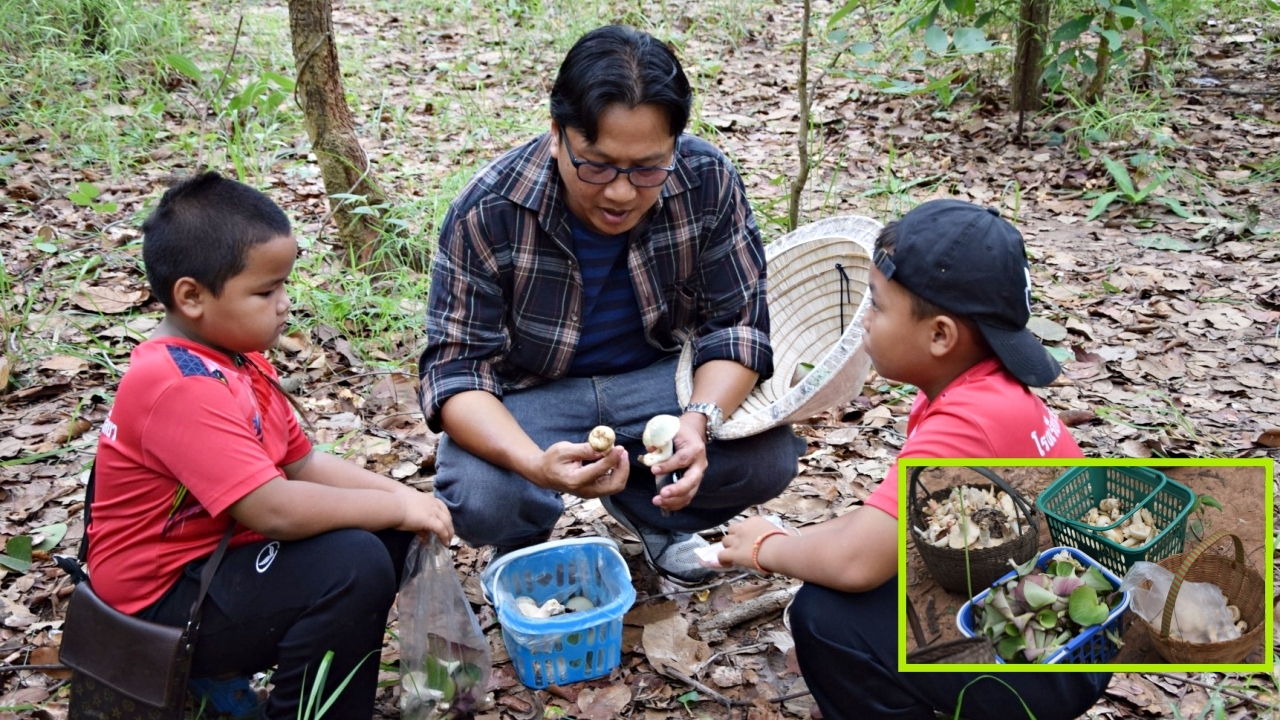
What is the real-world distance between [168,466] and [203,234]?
0.44 meters

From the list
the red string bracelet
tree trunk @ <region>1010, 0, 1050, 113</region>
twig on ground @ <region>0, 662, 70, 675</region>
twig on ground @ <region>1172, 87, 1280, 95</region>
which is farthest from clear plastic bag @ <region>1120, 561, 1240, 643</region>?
twig on ground @ <region>1172, 87, 1280, 95</region>

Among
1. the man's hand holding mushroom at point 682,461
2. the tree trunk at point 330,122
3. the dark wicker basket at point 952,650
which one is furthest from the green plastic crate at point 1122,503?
the tree trunk at point 330,122

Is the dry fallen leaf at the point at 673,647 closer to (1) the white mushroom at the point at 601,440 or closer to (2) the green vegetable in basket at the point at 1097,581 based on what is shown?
(1) the white mushroom at the point at 601,440

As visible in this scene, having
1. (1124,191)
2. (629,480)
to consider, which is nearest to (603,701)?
(629,480)

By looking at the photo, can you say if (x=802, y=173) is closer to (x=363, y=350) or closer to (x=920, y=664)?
(x=363, y=350)

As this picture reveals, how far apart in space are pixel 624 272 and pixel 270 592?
1133mm

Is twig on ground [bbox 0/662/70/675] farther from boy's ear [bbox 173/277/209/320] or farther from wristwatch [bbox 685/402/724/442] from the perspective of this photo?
wristwatch [bbox 685/402/724/442]

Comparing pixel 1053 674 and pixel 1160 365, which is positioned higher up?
pixel 1053 674

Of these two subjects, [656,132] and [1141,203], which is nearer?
[656,132]

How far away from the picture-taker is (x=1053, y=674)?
181 cm

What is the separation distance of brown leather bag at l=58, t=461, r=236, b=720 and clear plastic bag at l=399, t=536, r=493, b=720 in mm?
404

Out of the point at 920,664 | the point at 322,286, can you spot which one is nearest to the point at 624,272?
the point at 920,664

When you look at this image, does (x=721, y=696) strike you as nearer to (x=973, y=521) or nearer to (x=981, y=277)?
(x=973, y=521)

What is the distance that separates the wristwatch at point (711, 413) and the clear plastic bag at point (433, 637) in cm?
69
